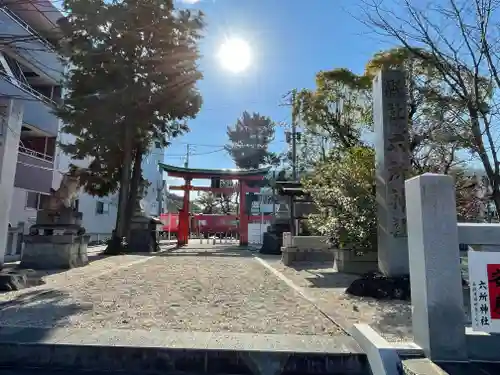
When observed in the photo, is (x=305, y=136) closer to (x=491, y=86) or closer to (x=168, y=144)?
(x=168, y=144)

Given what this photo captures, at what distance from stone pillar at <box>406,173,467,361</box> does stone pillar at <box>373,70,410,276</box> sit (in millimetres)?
3856

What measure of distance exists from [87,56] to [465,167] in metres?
13.4

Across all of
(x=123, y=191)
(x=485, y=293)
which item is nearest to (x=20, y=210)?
(x=123, y=191)

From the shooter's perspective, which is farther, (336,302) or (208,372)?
(336,302)

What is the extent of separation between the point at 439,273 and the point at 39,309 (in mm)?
5282

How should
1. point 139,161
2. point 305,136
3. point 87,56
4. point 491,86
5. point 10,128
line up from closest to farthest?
point 491,86, point 10,128, point 87,56, point 305,136, point 139,161

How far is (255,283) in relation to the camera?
28.7 feet

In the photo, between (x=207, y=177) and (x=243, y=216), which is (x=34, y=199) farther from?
(x=243, y=216)

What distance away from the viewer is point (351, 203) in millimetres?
8680

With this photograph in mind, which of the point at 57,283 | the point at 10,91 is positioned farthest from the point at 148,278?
the point at 10,91

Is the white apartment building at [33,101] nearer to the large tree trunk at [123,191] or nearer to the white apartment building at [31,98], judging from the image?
the white apartment building at [31,98]

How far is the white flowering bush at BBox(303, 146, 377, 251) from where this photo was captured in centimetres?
847

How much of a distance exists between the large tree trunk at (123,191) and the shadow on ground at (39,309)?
9777 millimetres

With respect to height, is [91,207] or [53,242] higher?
[91,207]
